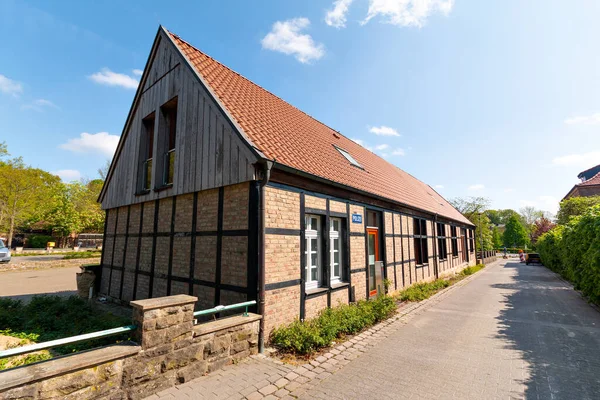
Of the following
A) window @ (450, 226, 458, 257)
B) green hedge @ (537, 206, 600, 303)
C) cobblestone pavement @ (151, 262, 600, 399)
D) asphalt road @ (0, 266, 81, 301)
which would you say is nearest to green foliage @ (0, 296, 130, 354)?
cobblestone pavement @ (151, 262, 600, 399)

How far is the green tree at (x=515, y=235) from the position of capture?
6041cm

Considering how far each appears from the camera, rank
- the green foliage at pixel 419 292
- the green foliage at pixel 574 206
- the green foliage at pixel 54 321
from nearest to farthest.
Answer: the green foliage at pixel 54 321 < the green foliage at pixel 419 292 < the green foliage at pixel 574 206

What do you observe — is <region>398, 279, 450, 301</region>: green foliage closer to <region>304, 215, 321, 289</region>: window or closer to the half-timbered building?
the half-timbered building

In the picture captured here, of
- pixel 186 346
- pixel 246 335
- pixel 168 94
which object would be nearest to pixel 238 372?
pixel 246 335

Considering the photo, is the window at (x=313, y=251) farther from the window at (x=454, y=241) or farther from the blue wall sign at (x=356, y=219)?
the window at (x=454, y=241)

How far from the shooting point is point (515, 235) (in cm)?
6125

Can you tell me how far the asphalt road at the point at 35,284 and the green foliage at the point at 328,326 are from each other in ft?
35.6

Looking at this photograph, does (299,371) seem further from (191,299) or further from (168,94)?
(168,94)

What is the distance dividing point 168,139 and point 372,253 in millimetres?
6792

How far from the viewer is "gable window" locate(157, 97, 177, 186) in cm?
748

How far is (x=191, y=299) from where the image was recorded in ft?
12.4

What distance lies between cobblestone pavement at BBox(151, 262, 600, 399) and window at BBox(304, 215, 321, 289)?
4.73 feet

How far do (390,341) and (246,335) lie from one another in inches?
111

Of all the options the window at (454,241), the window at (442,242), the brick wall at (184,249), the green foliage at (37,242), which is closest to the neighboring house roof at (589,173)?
the window at (454,241)
